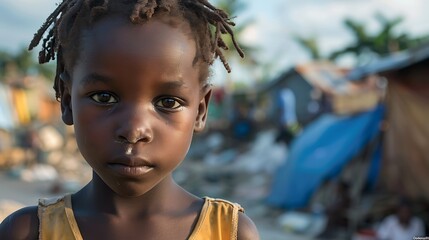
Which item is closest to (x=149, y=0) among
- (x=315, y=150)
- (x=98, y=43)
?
(x=98, y=43)

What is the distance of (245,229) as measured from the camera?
1331 mm

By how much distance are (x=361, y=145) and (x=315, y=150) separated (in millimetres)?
1254

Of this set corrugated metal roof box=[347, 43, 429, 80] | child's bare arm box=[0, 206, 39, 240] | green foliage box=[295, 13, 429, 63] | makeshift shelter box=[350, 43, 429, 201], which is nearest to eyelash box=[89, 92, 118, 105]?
child's bare arm box=[0, 206, 39, 240]

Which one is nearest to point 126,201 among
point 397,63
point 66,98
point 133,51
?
point 66,98

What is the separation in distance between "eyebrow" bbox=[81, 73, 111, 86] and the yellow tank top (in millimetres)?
359

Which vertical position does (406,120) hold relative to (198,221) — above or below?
above

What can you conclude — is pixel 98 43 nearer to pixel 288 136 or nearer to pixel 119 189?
pixel 119 189

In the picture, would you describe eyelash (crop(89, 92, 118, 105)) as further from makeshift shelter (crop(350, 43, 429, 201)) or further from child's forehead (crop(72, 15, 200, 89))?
makeshift shelter (crop(350, 43, 429, 201))

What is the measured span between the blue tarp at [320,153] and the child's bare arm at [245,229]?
6922 millimetres

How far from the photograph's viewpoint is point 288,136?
12.1m

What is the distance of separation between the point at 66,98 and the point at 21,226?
33 centimetres

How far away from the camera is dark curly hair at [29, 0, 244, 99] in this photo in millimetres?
1147

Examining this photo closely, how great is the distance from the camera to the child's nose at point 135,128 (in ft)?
3.52

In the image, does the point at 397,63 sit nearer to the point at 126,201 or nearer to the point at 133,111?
the point at 126,201
